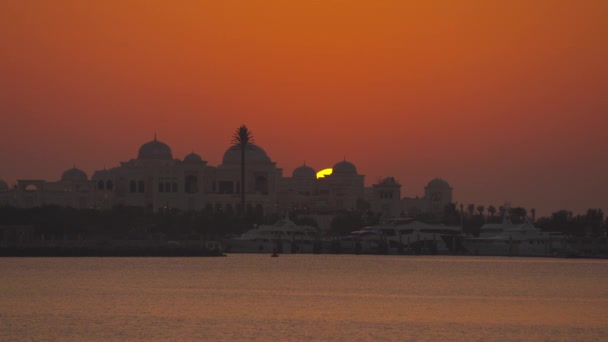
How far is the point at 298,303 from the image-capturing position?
89.6 metres

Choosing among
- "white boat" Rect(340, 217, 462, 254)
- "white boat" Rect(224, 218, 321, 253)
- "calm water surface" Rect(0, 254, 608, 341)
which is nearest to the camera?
"calm water surface" Rect(0, 254, 608, 341)

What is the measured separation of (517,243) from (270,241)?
3343cm

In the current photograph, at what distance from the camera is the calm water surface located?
7094 centimetres

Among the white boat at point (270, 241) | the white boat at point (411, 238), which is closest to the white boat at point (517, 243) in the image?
the white boat at point (411, 238)

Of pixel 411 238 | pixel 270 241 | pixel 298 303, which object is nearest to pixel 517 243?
pixel 411 238

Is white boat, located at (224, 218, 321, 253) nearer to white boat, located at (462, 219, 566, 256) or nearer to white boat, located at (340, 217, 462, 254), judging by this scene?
white boat, located at (340, 217, 462, 254)

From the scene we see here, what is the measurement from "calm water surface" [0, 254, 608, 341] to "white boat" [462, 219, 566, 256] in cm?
3249

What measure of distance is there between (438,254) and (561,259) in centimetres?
1847

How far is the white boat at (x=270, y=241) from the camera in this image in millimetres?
186250

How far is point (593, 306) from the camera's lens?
89125 mm

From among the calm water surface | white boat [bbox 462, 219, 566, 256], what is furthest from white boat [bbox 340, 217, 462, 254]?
the calm water surface

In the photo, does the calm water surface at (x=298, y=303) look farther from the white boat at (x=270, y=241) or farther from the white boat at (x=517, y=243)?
the white boat at (x=270, y=241)

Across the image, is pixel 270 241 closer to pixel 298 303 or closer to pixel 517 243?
pixel 517 243

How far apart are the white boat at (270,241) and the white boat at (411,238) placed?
7779 millimetres
